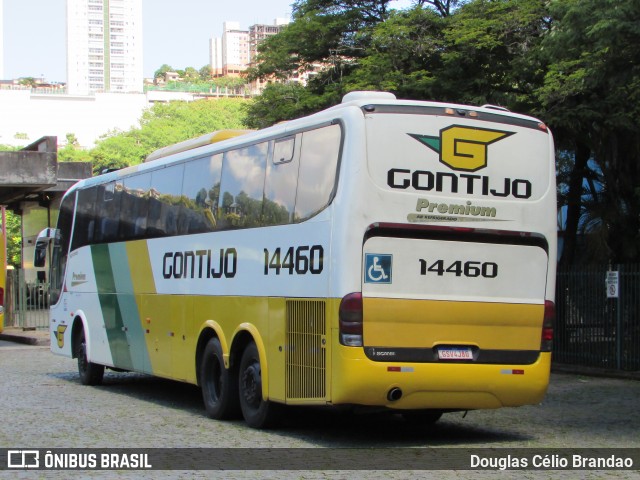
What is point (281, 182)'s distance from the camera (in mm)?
11930

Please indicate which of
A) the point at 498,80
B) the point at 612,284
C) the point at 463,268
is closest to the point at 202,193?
the point at 463,268

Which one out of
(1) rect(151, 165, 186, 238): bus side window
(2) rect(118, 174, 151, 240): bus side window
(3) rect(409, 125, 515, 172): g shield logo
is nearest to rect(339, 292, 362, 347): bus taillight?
(3) rect(409, 125, 515, 172): g shield logo

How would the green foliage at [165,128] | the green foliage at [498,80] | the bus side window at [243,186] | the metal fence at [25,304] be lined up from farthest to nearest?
the green foliage at [165,128], the metal fence at [25,304], the green foliage at [498,80], the bus side window at [243,186]

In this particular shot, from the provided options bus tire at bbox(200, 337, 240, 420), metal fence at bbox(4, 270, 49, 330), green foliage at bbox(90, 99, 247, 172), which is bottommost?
metal fence at bbox(4, 270, 49, 330)

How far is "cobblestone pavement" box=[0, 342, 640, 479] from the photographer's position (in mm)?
10617

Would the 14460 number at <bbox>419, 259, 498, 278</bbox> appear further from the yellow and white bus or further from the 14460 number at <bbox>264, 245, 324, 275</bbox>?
the 14460 number at <bbox>264, 245, 324, 275</bbox>

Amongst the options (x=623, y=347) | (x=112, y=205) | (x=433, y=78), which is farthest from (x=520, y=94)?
(x=112, y=205)

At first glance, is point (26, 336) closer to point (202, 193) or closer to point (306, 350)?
point (202, 193)

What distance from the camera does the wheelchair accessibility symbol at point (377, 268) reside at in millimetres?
10594

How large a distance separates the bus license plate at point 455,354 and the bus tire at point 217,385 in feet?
10.2

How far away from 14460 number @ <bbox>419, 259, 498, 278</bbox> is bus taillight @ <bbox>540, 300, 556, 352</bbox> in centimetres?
76

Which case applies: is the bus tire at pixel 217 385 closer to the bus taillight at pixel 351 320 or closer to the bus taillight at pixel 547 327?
the bus taillight at pixel 351 320

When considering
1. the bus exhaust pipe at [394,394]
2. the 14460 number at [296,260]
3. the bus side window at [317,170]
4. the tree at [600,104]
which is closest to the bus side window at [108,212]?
the 14460 number at [296,260]

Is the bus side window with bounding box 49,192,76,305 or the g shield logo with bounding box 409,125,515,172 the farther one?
the bus side window with bounding box 49,192,76,305
